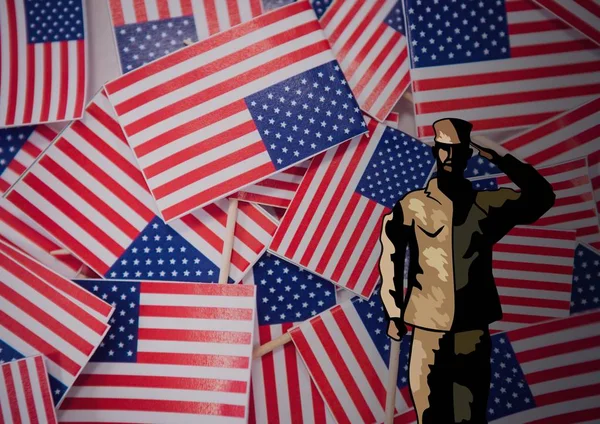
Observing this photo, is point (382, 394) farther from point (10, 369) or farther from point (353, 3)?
point (353, 3)

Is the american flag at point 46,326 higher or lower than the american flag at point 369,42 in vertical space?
lower

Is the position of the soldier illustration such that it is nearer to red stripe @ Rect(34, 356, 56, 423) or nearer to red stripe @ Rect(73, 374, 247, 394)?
red stripe @ Rect(73, 374, 247, 394)

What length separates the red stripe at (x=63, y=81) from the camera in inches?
76.5

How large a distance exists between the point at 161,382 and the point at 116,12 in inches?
56.0

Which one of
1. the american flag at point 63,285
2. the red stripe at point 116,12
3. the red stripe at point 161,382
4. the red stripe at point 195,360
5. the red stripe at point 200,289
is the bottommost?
the red stripe at point 161,382

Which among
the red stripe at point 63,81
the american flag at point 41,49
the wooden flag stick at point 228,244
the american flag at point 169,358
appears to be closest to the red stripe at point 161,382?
the american flag at point 169,358

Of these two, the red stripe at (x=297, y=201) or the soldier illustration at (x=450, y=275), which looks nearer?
the soldier illustration at (x=450, y=275)

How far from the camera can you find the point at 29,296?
181 centimetres

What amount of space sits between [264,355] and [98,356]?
624 mm

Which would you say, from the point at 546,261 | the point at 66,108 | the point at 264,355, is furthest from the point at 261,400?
the point at 66,108

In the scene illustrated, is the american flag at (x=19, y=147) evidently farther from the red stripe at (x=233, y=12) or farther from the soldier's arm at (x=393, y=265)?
the soldier's arm at (x=393, y=265)

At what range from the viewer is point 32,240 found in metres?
1.95

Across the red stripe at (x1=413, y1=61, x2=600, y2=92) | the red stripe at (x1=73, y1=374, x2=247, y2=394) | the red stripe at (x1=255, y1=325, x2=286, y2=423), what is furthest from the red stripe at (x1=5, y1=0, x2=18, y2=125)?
the red stripe at (x1=413, y1=61, x2=600, y2=92)

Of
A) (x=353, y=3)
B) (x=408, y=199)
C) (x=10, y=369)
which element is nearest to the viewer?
(x=408, y=199)
